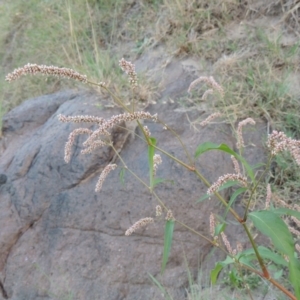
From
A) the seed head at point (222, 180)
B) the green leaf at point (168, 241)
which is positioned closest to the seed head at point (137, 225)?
the green leaf at point (168, 241)

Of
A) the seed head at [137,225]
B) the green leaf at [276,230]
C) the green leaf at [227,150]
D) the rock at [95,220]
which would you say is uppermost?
the green leaf at [227,150]

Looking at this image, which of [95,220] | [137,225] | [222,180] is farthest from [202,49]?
[222,180]

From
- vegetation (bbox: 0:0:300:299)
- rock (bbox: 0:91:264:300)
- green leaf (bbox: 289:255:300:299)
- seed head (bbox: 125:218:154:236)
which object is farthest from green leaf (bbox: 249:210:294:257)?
rock (bbox: 0:91:264:300)

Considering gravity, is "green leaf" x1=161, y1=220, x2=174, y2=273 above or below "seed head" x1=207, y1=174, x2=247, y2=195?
below

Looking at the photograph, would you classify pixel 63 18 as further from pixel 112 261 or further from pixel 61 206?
pixel 112 261

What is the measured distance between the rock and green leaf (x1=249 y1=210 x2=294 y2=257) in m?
1.33

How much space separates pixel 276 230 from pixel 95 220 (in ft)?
5.66

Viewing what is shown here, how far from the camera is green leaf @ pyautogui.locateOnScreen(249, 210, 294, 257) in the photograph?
1.20m

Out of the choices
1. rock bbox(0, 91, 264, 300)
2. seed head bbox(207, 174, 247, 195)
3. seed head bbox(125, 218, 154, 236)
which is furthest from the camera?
rock bbox(0, 91, 264, 300)

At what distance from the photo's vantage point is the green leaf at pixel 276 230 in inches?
47.1

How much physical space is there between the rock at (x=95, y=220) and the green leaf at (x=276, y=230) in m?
1.33

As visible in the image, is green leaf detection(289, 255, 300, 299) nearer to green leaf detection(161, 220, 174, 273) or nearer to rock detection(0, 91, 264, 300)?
green leaf detection(161, 220, 174, 273)

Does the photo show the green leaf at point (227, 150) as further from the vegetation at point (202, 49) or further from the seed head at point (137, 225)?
the vegetation at point (202, 49)

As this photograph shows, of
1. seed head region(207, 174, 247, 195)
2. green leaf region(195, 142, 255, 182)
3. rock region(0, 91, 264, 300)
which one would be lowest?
rock region(0, 91, 264, 300)
